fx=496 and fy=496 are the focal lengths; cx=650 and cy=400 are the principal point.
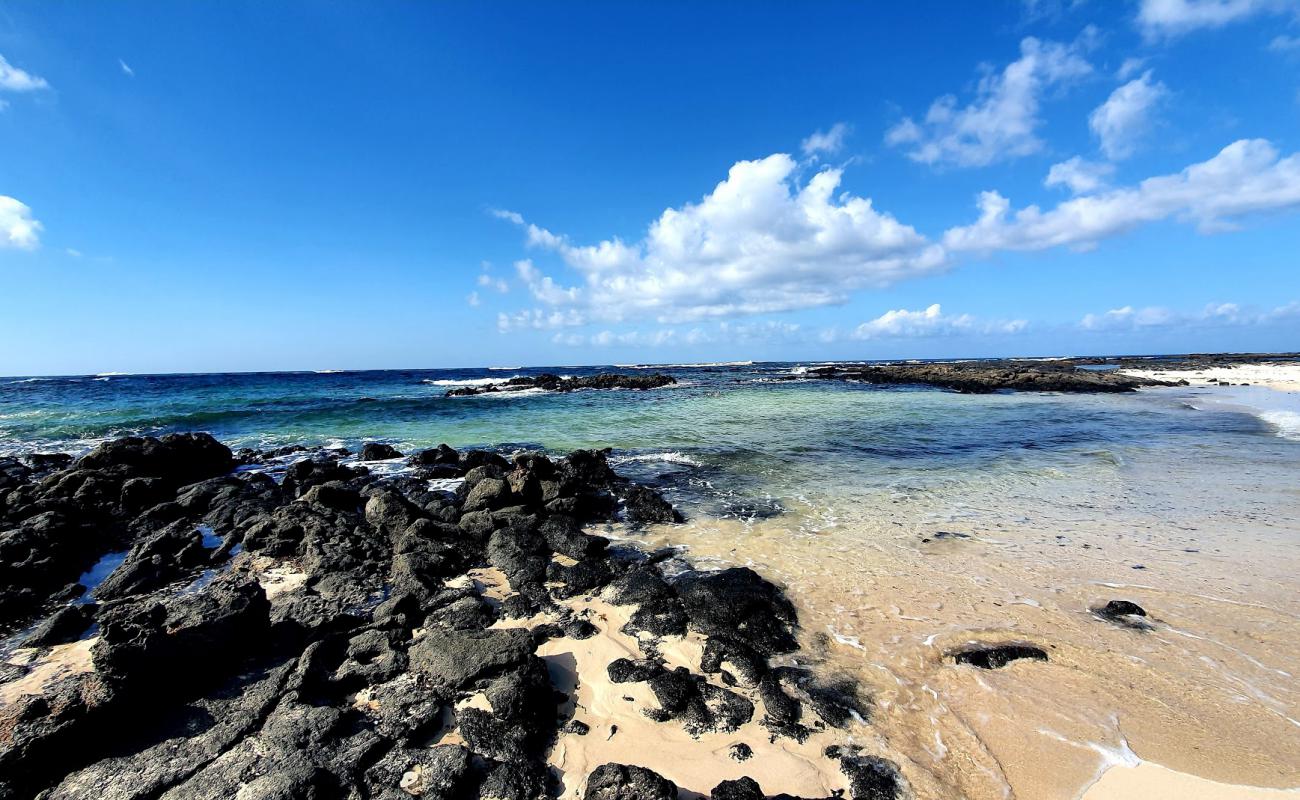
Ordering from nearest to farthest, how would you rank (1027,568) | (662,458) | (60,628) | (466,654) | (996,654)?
(466,654) < (996,654) < (60,628) < (1027,568) < (662,458)

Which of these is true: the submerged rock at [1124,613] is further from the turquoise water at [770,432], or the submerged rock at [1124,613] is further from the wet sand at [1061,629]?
the turquoise water at [770,432]

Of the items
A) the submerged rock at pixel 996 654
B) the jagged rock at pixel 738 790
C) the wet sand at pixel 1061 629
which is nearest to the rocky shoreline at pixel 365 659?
the jagged rock at pixel 738 790

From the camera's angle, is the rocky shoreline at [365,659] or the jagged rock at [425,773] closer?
the jagged rock at [425,773]

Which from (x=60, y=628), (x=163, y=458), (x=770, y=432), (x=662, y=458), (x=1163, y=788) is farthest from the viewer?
(x=770, y=432)

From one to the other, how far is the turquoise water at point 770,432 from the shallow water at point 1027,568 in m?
0.18

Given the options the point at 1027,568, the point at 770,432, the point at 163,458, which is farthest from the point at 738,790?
the point at 163,458

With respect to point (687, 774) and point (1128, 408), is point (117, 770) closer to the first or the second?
point (687, 774)

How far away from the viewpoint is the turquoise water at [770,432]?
13672mm

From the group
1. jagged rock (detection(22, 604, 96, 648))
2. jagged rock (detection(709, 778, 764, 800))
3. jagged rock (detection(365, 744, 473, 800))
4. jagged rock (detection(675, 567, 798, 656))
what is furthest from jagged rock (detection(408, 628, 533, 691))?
jagged rock (detection(22, 604, 96, 648))

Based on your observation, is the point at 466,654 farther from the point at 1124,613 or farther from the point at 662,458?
the point at 662,458

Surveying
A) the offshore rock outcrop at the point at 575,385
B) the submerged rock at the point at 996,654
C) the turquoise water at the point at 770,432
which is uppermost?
the offshore rock outcrop at the point at 575,385

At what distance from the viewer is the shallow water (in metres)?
4.44

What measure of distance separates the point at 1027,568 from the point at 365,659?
9352mm

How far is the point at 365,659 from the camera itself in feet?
18.2
